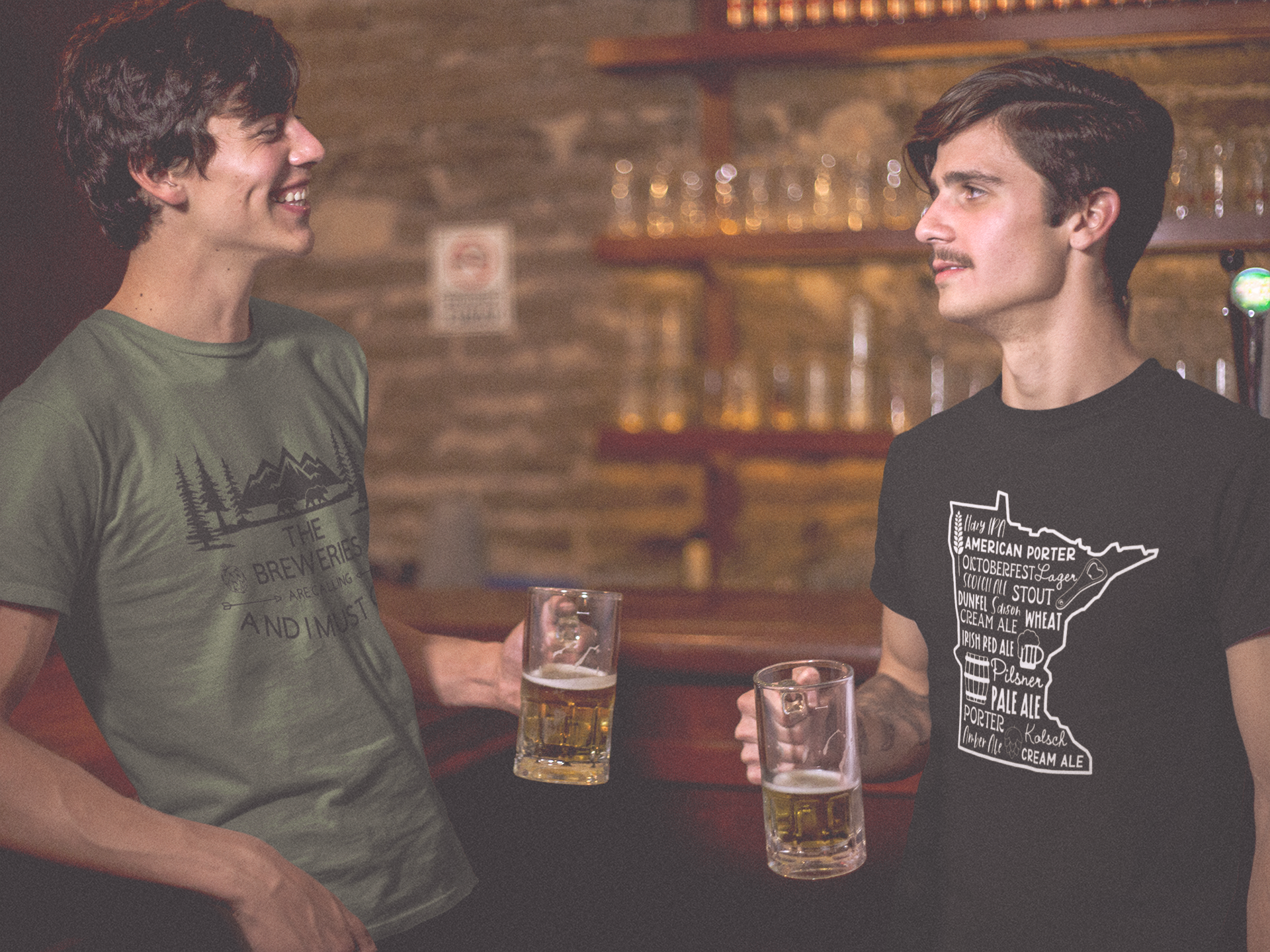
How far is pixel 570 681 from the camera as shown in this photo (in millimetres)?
1257

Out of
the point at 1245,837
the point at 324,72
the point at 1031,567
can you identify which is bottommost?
the point at 1245,837

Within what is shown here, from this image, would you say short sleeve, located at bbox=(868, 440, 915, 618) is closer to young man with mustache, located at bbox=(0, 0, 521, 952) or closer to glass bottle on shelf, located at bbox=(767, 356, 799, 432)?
young man with mustache, located at bbox=(0, 0, 521, 952)

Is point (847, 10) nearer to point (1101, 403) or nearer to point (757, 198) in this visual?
point (757, 198)

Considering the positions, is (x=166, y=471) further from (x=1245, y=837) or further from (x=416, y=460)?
(x=416, y=460)

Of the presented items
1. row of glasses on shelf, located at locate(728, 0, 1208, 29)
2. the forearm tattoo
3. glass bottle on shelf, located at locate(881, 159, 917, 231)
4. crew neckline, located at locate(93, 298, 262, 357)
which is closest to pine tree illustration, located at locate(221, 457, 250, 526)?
crew neckline, located at locate(93, 298, 262, 357)

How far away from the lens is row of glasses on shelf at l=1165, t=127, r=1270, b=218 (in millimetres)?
3070

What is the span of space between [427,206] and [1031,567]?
11.3 ft

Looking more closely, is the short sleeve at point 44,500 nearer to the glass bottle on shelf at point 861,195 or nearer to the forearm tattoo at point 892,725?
the forearm tattoo at point 892,725

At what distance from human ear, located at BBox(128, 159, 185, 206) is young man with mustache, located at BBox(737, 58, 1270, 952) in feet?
2.67

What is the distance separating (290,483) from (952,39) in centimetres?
271

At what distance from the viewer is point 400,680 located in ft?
4.24

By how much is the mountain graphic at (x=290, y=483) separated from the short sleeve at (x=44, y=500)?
0.17 m

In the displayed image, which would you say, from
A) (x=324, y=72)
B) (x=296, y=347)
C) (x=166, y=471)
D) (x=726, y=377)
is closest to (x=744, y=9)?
(x=726, y=377)

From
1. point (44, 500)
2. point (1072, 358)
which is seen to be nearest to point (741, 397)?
point (1072, 358)
